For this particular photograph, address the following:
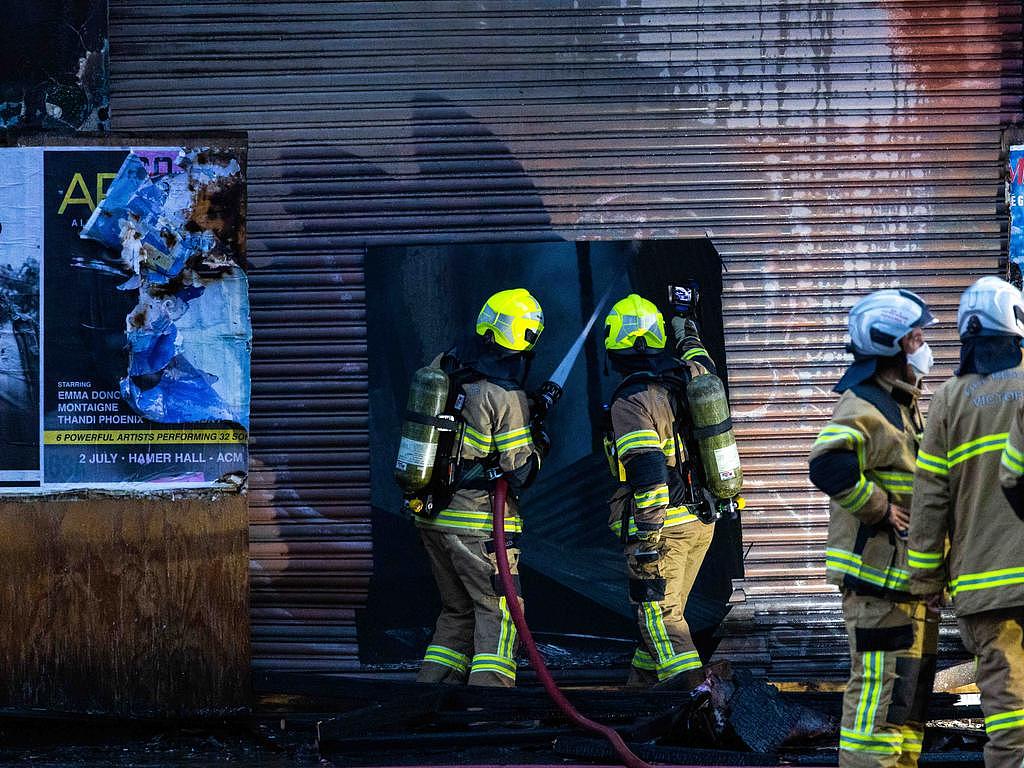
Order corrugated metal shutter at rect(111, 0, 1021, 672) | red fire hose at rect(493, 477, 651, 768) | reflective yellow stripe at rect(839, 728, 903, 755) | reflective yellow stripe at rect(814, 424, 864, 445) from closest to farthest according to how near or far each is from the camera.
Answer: reflective yellow stripe at rect(839, 728, 903, 755), reflective yellow stripe at rect(814, 424, 864, 445), red fire hose at rect(493, 477, 651, 768), corrugated metal shutter at rect(111, 0, 1021, 672)

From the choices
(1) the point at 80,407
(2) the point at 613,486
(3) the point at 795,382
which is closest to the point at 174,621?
(1) the point at 80,407

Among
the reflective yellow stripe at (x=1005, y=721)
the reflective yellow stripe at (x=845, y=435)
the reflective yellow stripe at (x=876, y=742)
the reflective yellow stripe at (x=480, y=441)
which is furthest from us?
the reflective yellow stripe at (x=480, y=441)

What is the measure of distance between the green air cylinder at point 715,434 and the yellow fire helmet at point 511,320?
91 cm

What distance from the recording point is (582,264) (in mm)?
7434

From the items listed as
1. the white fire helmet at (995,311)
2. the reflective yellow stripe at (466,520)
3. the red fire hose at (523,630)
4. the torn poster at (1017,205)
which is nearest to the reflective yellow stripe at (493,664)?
the red fire hose at (523,630)

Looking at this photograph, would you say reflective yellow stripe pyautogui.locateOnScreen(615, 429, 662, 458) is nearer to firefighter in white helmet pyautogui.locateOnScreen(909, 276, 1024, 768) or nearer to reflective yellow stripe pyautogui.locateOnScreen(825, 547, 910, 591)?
reflective yellow stripe pyautogui.locateOnScreen(825, 547, 910, 591)

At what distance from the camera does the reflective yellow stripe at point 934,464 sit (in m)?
4.68

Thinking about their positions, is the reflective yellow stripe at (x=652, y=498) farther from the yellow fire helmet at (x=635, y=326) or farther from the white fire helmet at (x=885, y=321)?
the white fire helmet at (x=885, y=321)

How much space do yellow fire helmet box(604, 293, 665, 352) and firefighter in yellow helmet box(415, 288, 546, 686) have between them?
41 centimetres

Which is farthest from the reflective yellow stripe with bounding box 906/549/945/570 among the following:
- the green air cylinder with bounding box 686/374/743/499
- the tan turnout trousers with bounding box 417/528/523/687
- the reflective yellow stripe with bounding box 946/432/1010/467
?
the tan turnout trousers with bounding box 417/528/523/687

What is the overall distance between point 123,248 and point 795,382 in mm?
3999

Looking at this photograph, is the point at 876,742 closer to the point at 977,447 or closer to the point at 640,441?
the point at 977,447

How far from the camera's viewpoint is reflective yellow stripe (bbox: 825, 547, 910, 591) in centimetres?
484

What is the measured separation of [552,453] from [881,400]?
110 inches
